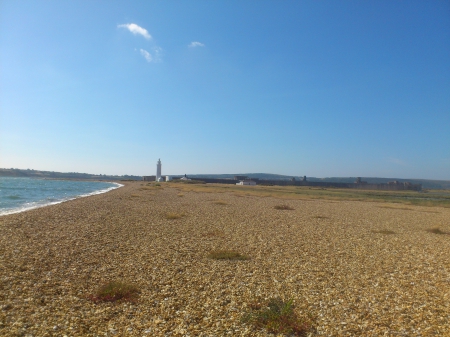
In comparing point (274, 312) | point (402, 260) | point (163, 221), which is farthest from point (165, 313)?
point (163, 221)

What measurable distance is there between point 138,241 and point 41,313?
6.70 meters

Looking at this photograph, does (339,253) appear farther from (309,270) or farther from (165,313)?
(165,313)

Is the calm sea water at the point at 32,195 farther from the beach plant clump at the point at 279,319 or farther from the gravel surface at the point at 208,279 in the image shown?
the beach plant clump at the point at 279,319

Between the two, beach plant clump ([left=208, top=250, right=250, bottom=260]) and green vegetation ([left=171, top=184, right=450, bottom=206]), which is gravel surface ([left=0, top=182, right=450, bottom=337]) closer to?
beach plant clump ([left=208, top=250, right=250, bottom=260])

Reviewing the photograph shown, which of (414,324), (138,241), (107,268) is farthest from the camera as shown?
(138,241)

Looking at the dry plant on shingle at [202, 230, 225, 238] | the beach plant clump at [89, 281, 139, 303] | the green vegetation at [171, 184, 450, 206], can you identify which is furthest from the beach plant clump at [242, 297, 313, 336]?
the green vegetation at [171, 184, 450, 206]

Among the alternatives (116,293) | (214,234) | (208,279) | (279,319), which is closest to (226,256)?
(208,279)

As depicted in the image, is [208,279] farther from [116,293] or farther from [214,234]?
[214,234]

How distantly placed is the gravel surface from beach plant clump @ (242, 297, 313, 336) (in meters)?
0.20

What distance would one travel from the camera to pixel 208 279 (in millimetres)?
8086

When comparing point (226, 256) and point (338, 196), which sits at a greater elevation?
point (338, 196)

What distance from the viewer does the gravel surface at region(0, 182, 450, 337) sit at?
221 inches

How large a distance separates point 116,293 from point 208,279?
234 cm

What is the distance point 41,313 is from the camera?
19.0 ft
